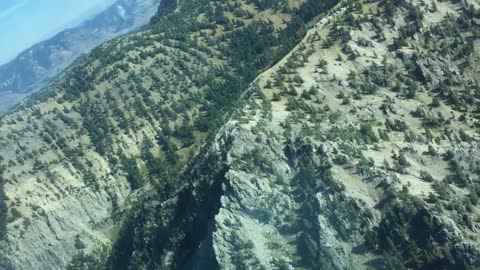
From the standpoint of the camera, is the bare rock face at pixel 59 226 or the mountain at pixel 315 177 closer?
the mountain at pixel 315 177

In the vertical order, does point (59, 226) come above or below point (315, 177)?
below

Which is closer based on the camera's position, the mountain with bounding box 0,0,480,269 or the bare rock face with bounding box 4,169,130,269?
the mountain with bounding box 0,0,480,269

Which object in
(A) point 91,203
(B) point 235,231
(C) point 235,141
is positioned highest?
(C) point 235,141

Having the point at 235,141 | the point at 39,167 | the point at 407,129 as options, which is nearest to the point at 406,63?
the point at 407,129

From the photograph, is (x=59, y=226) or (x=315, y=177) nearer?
(x=315, y=177)

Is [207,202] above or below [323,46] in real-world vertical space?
below

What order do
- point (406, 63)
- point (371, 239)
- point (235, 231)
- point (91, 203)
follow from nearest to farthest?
point (371, 239) < point (235, 231) < point (406, 63) < point (91, 203)

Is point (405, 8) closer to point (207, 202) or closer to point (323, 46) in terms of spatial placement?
point (323, 46)

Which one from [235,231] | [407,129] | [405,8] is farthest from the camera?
[405,8]
